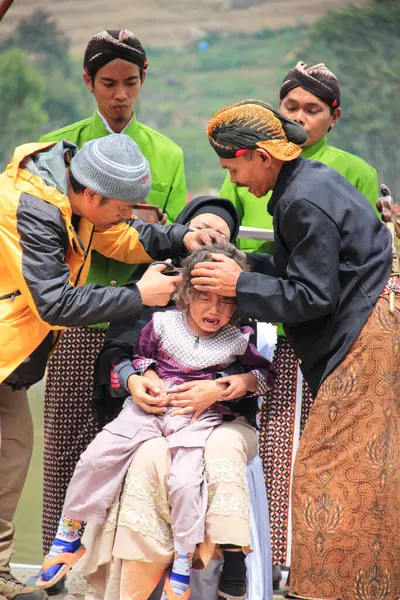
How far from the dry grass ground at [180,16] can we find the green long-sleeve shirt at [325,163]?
1560 centimetres

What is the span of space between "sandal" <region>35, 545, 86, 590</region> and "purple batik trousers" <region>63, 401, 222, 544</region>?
0.15 metres

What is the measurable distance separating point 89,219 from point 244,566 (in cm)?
123

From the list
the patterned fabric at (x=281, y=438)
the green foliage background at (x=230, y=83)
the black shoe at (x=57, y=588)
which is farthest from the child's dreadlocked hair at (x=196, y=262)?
the green foliage background at (x=230, y=83)

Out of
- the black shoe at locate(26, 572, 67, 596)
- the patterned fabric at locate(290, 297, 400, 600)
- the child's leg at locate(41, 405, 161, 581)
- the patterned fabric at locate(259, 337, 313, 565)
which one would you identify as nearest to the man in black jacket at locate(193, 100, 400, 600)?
the patterned fabric at locate(290, 297, 400, 600)

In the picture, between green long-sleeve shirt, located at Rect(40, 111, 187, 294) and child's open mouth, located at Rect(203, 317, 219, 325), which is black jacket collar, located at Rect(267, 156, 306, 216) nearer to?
child's open mouth, located at Rect(203, 317, 219, 325)

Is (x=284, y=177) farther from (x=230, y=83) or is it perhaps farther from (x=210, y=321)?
(x=230, y=83)

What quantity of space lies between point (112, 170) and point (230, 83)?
52.5 feet

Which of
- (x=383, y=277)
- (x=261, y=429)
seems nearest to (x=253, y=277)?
(x=383, y=277)

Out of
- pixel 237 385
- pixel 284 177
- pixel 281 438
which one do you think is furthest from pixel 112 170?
pixel 281 438

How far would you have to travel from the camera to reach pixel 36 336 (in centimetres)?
305

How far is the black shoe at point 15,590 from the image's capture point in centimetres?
325

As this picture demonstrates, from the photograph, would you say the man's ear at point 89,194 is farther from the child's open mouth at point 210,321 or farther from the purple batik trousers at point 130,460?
the purple batik trousers at point 130,460

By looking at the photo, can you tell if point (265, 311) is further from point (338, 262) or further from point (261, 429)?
point (261, 429)

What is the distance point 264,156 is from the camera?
288 cm
